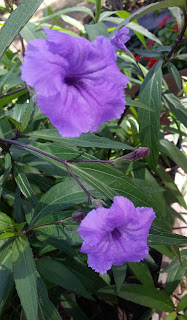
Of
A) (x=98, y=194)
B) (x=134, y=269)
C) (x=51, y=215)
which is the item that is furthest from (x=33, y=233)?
(x=134, y=269)

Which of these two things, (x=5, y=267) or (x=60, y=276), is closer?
(x=5, y=267)

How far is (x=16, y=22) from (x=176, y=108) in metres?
0.58

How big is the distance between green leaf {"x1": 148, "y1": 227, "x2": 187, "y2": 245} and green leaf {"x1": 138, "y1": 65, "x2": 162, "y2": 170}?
0.35m

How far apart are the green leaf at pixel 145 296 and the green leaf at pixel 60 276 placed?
0.17 meters

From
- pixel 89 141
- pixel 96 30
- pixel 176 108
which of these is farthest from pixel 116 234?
pixel 96 30

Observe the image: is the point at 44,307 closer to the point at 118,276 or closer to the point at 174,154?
the point at 118,276

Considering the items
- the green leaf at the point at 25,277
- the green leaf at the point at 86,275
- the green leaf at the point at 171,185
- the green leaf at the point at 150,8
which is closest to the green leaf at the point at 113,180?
the green leaf at the point at 25,277

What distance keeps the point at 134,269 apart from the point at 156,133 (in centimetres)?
46

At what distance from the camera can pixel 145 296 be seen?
3.86 ft

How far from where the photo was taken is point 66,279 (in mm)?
1002

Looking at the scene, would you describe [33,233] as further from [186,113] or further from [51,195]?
[186,113]

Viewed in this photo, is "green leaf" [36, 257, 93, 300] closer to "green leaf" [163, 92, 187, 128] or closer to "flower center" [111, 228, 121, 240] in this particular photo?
"flower center" [111, 228, 121, 240]

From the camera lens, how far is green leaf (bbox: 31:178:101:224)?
89cm

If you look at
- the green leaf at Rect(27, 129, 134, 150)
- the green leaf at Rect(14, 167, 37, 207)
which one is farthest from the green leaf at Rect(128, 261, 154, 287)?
the green leaf at Rect(27, 129, 134, 150)
